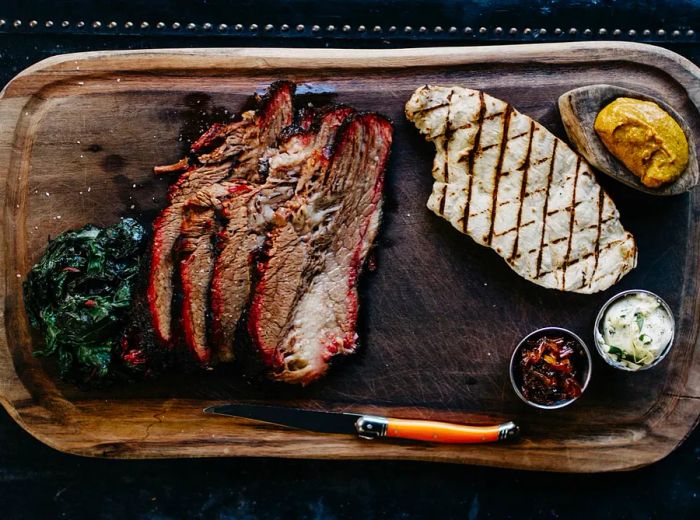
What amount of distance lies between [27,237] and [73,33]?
1.35 metres

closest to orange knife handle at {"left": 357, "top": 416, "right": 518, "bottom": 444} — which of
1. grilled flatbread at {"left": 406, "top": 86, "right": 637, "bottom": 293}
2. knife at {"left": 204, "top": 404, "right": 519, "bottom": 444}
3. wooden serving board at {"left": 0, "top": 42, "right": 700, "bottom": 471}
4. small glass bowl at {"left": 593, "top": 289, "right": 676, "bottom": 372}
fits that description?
knife at {"left": 204, "top": 404, "right": 519, "bottom": 444}

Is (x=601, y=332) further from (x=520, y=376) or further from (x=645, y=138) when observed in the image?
(x=645, y=138)

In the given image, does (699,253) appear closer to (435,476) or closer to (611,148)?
(611,148)

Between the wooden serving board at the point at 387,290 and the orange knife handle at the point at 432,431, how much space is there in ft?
0.39

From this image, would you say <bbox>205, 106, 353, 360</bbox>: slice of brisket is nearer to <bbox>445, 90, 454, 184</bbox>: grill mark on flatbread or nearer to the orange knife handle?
<bbox>445, 90, 454, 184</bbox>: grill mark on flatbread

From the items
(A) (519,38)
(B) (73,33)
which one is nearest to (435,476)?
(A) (519,38)

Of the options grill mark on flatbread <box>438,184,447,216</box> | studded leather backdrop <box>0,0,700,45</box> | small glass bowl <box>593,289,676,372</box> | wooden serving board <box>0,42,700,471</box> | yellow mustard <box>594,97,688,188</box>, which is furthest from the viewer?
studded leather backdrop <box>0,0,700,45</box>

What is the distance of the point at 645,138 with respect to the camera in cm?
381

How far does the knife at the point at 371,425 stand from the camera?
160 inches

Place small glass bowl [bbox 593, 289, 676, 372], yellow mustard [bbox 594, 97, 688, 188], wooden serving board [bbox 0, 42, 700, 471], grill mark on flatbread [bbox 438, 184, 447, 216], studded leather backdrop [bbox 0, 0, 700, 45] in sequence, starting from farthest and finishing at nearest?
studded leather backdrop [bbox 0, 0, 700, 45] < wooden serving board [bbox 0, 42, 700, 471] < grill mark on flatbread [bbox 438, 184, 447, 216] < small glass bowl [bbox 593, 289, 676, 372] < yellow mustard [bbox 594, 97, 688, 188]

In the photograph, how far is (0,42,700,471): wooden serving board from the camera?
417 cm

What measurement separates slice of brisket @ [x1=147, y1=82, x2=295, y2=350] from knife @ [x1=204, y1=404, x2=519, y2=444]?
507mm

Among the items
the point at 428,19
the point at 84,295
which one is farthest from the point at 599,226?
the point at 84,295

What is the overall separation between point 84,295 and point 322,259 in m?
1.43
